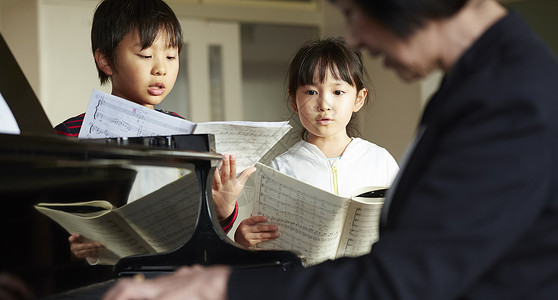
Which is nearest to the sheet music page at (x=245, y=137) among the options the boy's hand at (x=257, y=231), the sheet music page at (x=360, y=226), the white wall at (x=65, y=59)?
the boy's hand at (x=257, y=231)

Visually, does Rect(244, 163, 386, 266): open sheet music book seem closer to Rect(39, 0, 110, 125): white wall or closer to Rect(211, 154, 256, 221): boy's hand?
Rect(211, 154, 256, 221): boy's hand

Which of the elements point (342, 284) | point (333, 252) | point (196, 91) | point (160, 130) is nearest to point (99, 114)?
point (160, 130)

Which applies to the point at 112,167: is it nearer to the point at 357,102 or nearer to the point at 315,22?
the point at 357,102

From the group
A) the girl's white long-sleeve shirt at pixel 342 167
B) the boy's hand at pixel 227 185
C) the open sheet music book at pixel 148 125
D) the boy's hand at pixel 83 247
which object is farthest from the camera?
the girl's white long-sleeve shirt at pixel 342 167

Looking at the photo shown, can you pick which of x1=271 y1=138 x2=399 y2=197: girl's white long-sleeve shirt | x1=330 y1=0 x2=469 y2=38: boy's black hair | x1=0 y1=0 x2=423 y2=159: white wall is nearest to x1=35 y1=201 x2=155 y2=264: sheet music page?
x1=330 y1=0 x2=469 y2=38: boy's black hair

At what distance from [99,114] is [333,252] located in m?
0.63

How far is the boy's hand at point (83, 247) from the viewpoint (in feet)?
3.12

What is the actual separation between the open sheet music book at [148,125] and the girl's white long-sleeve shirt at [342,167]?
444mm

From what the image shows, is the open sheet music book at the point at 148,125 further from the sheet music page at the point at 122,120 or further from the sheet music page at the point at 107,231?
the sheet music page at the point at 107,231

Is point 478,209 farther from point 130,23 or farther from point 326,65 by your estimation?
point 326,65

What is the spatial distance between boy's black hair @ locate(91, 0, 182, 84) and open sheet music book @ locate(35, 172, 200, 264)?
59 centimetres

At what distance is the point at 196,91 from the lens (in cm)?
412

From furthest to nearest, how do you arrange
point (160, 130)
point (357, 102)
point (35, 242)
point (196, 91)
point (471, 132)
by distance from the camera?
point (196, 91), point (357, 102), point (160, 130), point (35, 242), point (471, 132)

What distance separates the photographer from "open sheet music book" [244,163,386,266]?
1272 mm
